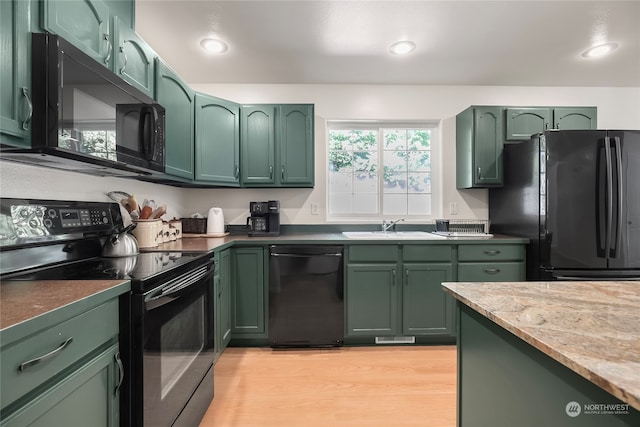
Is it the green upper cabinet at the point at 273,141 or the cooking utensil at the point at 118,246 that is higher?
the green upper cabinet at the point at 273,141

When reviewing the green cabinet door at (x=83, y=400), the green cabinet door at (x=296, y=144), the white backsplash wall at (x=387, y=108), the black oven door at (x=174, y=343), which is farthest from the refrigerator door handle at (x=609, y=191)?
the green cabinet door at (x=83, y=400)

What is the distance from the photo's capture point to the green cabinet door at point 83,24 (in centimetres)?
107

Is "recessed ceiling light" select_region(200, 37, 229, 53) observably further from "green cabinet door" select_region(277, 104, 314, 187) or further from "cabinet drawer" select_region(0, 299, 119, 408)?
"cabinet drawer" select_region(0, 299, 119, 408)

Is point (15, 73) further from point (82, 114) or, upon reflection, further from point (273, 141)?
point (273, 141)

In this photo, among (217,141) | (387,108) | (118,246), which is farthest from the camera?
(387,108)

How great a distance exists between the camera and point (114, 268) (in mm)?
1263

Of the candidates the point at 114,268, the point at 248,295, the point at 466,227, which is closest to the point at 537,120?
the point at 466,227

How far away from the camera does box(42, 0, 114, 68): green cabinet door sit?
107cm

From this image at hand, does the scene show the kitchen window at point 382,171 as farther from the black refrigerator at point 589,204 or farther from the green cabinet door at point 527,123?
the black refrigerator at point 589,204

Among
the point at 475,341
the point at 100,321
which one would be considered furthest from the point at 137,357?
the point at 475,341

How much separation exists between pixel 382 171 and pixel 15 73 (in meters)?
2.74

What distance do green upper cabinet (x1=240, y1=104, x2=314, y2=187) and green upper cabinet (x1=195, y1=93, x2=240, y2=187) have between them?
8 cm

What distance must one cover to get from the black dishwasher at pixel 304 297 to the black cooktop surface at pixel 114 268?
36.7 inches

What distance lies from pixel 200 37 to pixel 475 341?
2.54m
